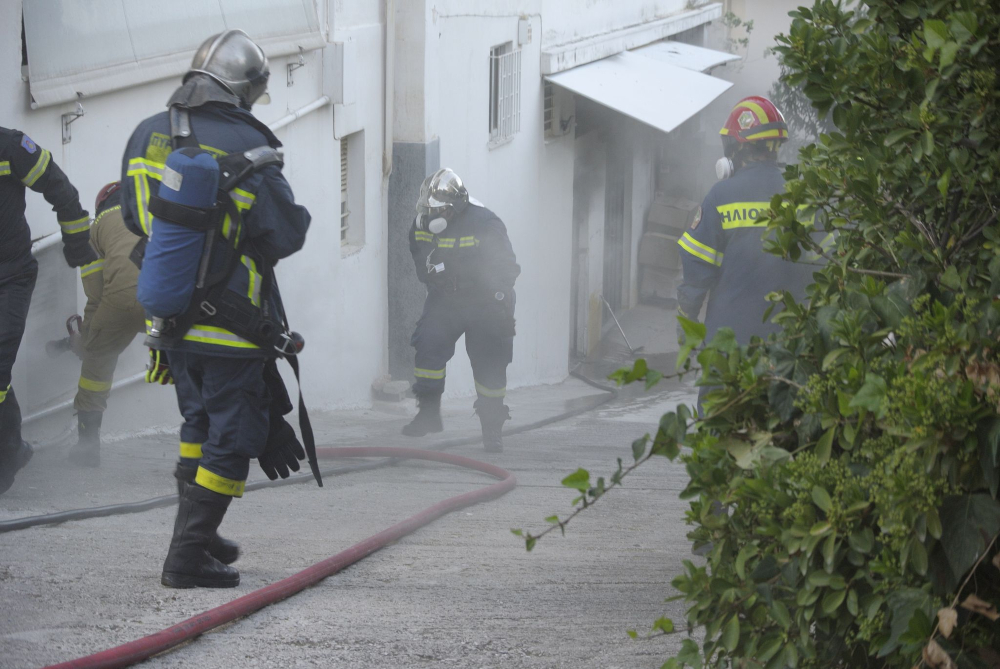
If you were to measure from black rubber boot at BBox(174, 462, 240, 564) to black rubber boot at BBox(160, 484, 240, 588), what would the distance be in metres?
0.07

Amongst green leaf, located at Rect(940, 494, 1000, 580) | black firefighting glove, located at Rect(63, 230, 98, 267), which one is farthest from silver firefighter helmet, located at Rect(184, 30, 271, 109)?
green leaf, located at Rect(940, 494, 1000, 580)

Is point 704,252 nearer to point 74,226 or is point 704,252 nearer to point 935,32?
point 74,226

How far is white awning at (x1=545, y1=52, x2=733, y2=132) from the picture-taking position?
11.7m

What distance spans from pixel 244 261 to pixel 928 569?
2.48 meters

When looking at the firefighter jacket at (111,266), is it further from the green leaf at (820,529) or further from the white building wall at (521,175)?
the white building wall at (521,175)

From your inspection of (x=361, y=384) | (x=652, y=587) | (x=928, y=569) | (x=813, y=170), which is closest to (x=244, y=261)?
(x=652, y=587)

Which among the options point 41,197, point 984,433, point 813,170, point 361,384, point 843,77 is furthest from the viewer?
point 361,384

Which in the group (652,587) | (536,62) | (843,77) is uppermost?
(843,77)

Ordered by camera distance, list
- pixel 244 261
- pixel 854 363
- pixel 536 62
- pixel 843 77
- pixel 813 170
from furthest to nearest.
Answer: pixel 536 62
pixel 244 261
pixel 813 170
pixel 843 77
pixel 854 363

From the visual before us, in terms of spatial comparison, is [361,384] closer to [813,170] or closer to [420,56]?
[420,56]

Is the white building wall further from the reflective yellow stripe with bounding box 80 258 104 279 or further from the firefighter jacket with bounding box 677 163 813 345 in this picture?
the firefighter jacket with bounding box 677 163 813 345

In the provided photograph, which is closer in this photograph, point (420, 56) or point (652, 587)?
point (652, 587)

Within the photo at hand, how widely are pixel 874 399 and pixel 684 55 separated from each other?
48.7 feet

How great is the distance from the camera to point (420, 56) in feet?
29.1
